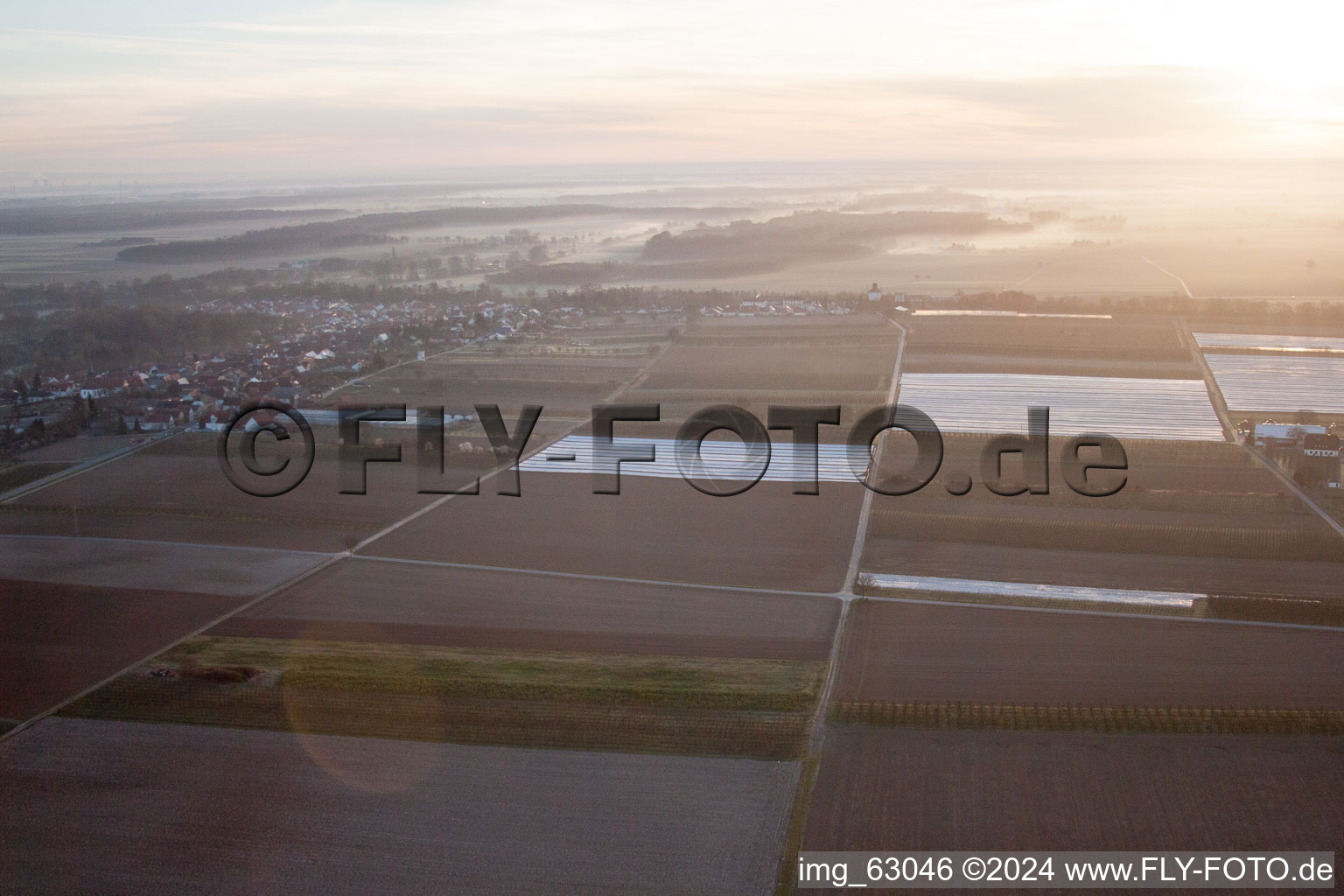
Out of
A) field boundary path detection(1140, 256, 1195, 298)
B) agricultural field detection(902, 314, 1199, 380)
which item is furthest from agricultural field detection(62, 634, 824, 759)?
field boundary path detection(1140, 256, 1195, 298)

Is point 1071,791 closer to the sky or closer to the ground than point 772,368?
closer to the ground

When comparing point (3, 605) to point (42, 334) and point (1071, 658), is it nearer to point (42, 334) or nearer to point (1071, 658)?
point (1071, 658)

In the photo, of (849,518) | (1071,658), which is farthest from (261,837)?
(849,518)

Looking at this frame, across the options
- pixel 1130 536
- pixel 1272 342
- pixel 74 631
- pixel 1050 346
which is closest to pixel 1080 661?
pixel 1130 536

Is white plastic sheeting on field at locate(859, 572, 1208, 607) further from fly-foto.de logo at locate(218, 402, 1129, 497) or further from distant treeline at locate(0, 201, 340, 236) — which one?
distant treeline at locate(0, 201, 340, 236)

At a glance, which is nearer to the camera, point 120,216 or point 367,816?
point 367,816

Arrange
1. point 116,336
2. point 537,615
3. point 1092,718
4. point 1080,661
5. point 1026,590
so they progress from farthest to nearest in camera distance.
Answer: point 116,336 → point 1026,590 → point 537,615 → point 1080,661 → point 1092,718

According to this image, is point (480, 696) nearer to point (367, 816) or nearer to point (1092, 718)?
point (367, 816)
